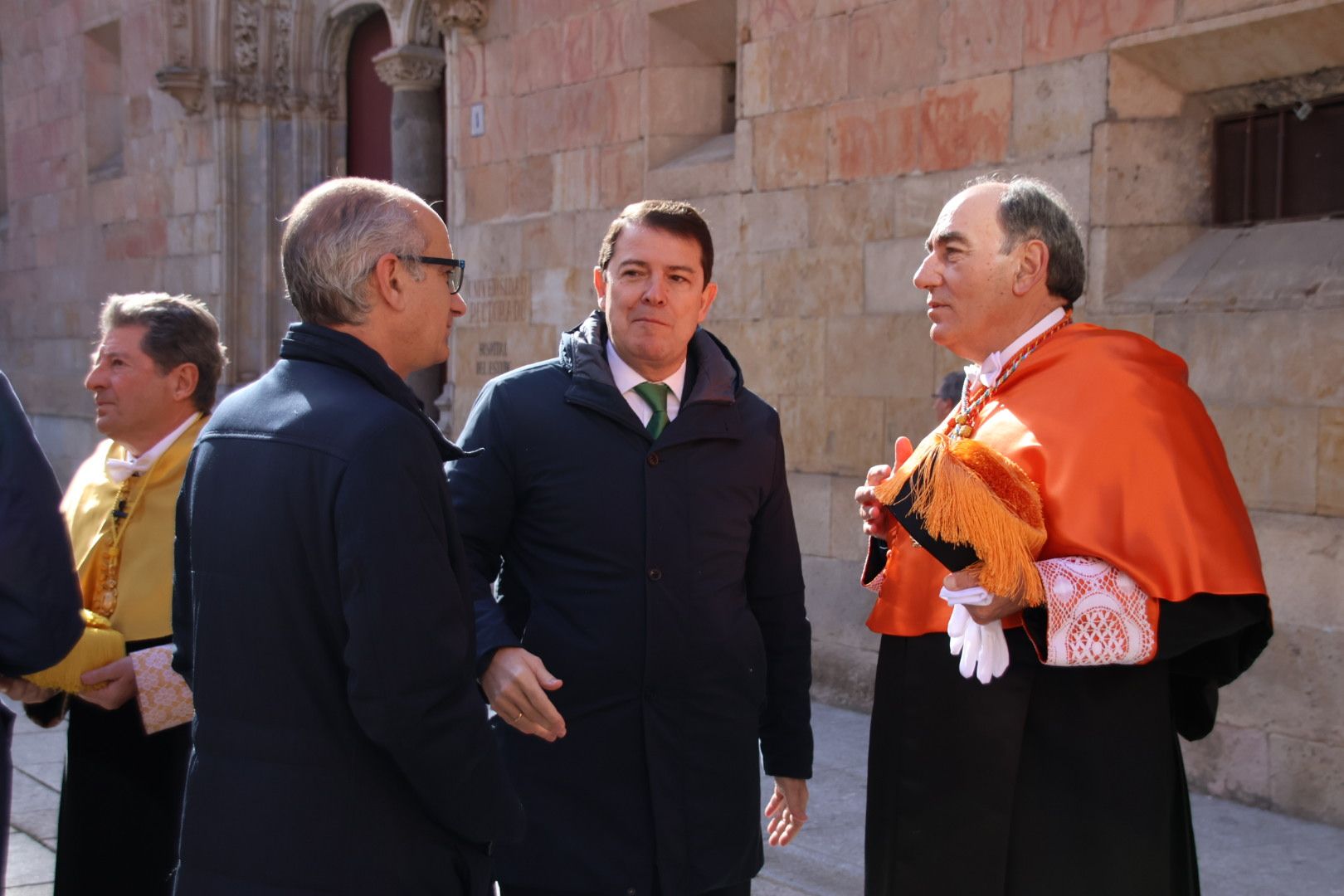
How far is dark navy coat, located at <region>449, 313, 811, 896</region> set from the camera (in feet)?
9.18

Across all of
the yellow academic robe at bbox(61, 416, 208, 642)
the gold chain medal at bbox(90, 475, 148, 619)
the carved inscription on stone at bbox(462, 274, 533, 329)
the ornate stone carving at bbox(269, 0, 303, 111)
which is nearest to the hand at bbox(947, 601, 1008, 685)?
the yellow academic robe at bbox(61, 416, 208, 642)

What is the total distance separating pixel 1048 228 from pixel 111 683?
2.21 m

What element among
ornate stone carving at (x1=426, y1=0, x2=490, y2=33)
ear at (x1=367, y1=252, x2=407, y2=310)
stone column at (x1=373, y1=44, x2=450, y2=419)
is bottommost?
ear at (x1=367, y1=252, x2=407, y2=310)

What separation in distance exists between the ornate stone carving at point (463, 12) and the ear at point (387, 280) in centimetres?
757

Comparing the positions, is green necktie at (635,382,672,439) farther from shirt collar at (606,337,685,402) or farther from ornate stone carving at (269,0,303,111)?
ornate stone carving at (269,0,303,111)

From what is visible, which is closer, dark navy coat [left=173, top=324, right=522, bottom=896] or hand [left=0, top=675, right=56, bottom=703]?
dark navy coat [left=173, top=324, right=522, bottom=896]

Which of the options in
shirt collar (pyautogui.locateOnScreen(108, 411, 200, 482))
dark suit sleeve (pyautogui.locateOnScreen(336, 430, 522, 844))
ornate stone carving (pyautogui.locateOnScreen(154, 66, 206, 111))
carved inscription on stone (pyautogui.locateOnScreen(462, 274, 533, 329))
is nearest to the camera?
dark suit sleeve (pyautogui.locateOnScreen(336, 430, 522, 844))

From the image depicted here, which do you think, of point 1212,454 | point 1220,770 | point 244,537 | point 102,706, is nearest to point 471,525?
point 244,537

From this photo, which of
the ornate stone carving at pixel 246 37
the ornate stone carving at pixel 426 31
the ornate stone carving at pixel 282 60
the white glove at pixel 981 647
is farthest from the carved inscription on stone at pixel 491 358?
the white glove at pixel 981 647

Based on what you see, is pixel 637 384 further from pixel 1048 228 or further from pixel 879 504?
pixel 1048 228

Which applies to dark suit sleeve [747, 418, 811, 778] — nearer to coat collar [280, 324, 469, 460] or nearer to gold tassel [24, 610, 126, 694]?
coat collar [280, 324, 469, 460]

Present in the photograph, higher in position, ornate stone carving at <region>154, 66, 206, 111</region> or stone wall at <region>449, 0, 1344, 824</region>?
ornate stone carving at <region>154, 66, 206, 111</region>

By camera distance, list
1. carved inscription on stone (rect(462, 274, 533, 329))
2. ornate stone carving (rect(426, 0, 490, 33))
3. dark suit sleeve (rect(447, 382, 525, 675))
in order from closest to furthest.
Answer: dark suit sleeve (rect(447, 382, 525, 675)) < carved inscription on stone (rect(462, 274, 533, 329)) < ornate stone carving (rect(426, 0, 490, 33))

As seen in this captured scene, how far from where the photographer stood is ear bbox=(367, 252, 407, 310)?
2215 mm
